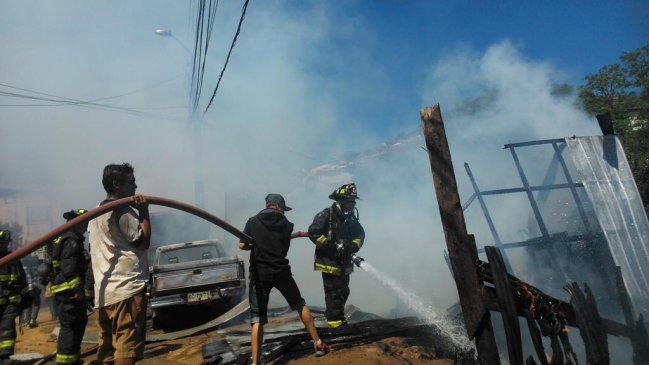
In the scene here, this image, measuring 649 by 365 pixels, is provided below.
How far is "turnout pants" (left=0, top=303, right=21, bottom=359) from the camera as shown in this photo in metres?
4.85

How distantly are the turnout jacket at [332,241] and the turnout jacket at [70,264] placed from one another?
2.66 m

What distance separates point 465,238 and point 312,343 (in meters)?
2.48

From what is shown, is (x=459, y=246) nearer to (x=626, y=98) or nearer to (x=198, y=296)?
(x=198, y=296)

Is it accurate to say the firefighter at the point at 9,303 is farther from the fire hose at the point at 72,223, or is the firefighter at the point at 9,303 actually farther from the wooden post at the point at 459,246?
the wooden post at the point at 459,246

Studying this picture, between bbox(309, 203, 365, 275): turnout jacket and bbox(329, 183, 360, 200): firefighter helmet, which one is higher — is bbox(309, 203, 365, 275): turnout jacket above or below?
below

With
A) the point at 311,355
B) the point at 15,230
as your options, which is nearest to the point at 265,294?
the point at 311,355

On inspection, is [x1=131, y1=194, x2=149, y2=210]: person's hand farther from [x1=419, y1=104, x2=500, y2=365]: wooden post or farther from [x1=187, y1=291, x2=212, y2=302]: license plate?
[x1=187, y1=291, x2=212, y2=302]: license plate

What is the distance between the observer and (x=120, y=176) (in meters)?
3.04

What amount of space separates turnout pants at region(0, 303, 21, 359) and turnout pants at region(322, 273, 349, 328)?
4157 millimetres

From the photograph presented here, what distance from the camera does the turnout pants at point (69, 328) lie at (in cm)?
395

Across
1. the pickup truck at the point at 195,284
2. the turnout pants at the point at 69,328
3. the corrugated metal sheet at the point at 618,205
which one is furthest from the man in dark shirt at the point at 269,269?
the corrugated metal sheet at the point at 618,205

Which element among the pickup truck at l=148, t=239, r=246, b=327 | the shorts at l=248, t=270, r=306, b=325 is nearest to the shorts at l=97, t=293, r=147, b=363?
the shorts at l=248, t=270, r=306, b=325

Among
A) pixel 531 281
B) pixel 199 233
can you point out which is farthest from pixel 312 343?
pixel 199 233

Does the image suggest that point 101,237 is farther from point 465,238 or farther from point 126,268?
point 465,238
